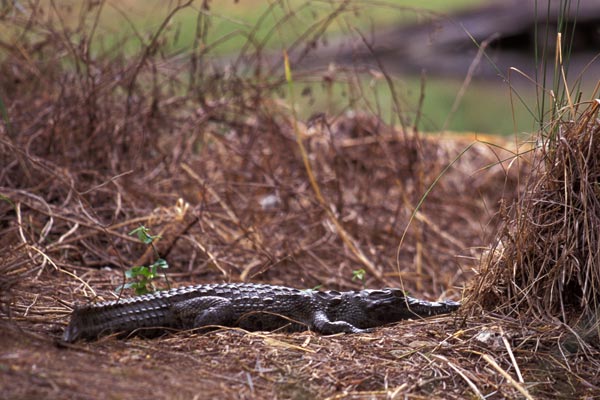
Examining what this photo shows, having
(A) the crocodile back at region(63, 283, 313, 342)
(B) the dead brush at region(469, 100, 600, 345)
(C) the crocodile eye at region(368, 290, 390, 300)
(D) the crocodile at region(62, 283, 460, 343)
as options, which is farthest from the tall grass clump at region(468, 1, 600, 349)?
(A) the crocodile back at region(63, 283, 313, 342)

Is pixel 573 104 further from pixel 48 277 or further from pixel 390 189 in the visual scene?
pixel 390 189

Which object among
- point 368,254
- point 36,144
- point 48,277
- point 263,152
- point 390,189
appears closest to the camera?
point 48,277

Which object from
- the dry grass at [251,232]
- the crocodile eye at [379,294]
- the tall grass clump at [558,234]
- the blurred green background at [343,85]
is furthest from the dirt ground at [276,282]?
the blurred green background at [343,85]

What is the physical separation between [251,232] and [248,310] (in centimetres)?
124

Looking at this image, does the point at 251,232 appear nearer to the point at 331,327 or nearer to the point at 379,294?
the point at 379,294

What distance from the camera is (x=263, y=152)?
6.21m

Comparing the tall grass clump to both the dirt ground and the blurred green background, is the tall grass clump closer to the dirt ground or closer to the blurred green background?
the dirt ground

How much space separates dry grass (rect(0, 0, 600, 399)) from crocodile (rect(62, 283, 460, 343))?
162mm

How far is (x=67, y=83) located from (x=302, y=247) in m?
2.14

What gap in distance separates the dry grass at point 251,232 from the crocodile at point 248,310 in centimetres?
16

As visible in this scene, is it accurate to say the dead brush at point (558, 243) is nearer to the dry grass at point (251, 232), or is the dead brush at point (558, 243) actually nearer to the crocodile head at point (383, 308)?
the dry grass at point (251, 232)

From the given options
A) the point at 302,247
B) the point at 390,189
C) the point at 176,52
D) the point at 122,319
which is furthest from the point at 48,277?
the point at 390,189

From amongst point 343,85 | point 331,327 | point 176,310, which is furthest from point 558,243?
point 343,85

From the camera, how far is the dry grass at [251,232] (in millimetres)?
2770
